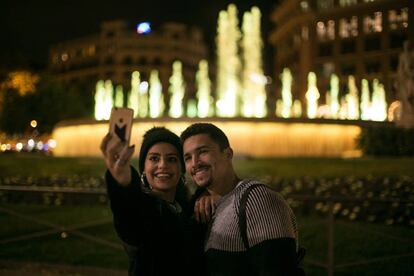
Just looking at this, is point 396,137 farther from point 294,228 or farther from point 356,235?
point 294,228

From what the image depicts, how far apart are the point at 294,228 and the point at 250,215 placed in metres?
0.25

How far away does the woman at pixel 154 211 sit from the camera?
231cm

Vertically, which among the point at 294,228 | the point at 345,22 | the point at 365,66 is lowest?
the point at 294,228

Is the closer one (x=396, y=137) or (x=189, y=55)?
(x=396, y=137)

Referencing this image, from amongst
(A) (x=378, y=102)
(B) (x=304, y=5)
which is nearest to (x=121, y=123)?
(A) (x=378, y=102)

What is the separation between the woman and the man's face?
0.71 ft

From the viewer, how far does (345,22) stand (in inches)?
2501

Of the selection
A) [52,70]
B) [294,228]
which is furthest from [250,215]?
[52,70]

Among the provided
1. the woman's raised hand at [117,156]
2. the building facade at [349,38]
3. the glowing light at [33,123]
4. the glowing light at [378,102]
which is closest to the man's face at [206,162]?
the woman's raised hand at [117,156]

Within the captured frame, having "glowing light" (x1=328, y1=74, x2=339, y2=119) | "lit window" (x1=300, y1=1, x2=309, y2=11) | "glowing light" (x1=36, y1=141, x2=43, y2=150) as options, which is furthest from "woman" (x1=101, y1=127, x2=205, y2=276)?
"glowing light" (x1=36, y1=141, x2=43, y2=150)

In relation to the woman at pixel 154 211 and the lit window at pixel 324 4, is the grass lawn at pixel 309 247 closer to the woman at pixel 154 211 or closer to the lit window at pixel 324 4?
the woman at pixel 154 211

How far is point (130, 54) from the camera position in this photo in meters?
87.9

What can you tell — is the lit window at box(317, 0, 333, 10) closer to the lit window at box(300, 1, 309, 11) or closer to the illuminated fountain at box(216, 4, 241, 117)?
the lit window at box(300, 1, 309, 11)

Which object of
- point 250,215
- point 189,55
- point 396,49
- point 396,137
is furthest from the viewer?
point 189,55
